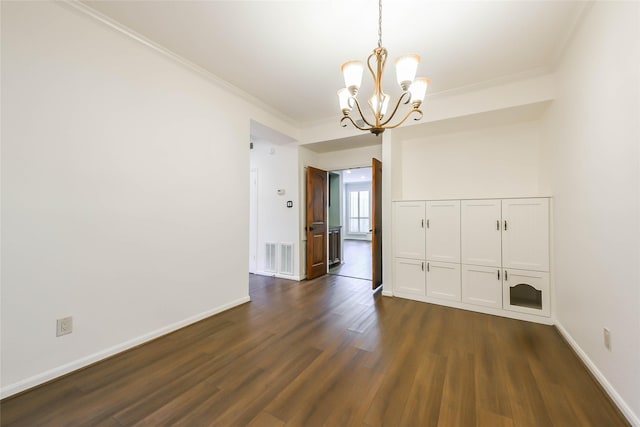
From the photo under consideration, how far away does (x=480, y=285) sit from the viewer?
320cm

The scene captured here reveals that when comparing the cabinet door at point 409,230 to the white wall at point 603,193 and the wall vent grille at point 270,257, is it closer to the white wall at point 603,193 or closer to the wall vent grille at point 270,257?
the white wall at point 603,193

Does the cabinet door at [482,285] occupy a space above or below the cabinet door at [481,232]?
below

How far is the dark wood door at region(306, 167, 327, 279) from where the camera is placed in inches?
184

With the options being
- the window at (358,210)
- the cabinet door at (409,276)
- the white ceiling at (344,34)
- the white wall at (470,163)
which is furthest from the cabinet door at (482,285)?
the window at (358,210)

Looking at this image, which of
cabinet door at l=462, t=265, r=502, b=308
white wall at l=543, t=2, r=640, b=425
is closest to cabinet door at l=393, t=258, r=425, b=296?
cabinet door at l=462, t=265, r=502, b=308

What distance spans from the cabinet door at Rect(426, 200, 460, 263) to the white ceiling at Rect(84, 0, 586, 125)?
1591 millimetres

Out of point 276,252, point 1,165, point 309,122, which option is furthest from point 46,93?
point 276,252

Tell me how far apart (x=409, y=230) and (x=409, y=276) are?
693 mm

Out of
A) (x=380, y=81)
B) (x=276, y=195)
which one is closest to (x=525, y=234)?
(x=380, y=81)

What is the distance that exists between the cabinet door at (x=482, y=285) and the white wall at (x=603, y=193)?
24.4 inches

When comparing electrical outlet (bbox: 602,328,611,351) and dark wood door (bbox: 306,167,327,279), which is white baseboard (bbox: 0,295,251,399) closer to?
dark wood door (bbox: 306,167,327,279)

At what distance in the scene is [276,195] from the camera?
15.9ft

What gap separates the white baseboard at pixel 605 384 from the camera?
1.46m

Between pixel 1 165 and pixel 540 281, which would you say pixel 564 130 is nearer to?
pixel 540 281
